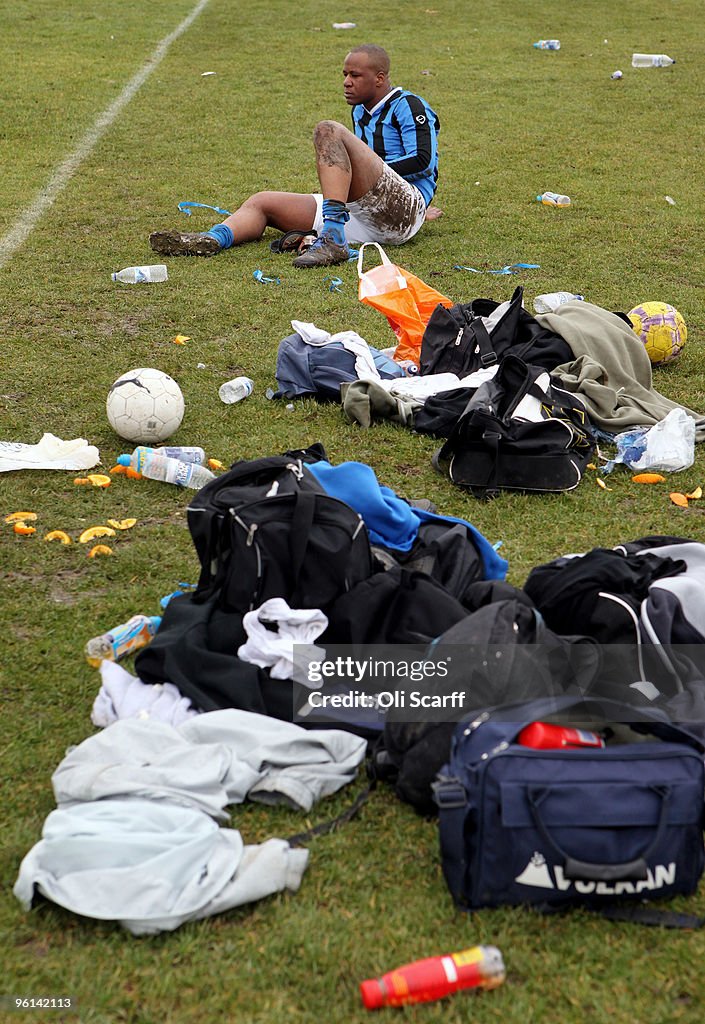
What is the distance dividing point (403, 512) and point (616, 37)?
1680 cm

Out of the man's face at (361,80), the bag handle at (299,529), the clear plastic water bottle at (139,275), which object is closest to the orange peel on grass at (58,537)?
the bag handle at (299,529)

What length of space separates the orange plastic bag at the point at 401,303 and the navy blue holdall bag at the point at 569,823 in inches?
138

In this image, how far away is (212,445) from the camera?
5078 millimetres

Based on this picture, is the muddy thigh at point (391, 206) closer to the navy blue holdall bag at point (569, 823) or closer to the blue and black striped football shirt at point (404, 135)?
the blue and black striped football shirt at point (404, 135)

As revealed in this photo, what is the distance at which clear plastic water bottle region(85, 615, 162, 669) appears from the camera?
346 centimetres

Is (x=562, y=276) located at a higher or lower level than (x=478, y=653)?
lower

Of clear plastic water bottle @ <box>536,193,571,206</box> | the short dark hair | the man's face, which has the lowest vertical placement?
clear plastic water bottle @ <box>536,193,571,206</box>

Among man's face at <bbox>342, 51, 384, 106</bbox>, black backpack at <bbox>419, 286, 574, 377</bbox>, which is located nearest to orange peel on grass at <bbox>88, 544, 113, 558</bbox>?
black backpack at <bbox>419, 286, 574, 377</bbox>

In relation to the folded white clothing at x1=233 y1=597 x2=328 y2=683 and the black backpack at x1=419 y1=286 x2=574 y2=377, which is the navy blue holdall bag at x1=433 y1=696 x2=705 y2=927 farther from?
the black backpack at x1=419 y1=286 x2=574 y2=377

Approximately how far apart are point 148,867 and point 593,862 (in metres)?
1.03

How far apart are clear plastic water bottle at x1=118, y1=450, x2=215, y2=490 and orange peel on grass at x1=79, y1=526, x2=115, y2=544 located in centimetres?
43

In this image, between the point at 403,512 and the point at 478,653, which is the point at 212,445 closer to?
the point at 403,512

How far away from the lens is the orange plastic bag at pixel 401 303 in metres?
5.89

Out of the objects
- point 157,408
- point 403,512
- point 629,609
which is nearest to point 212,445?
point 157,408
